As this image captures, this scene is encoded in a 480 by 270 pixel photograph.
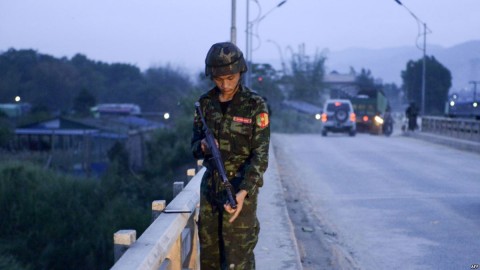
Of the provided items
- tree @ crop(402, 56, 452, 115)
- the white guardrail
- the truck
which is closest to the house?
the truck

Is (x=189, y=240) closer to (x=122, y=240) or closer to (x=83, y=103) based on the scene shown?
(x=122, y=240)

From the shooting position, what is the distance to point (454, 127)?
3228cm

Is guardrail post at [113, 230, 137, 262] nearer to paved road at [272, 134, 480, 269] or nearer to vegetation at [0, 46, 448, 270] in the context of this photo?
paved road at [272, 134, 480, 269]

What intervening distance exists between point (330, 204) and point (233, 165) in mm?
9054

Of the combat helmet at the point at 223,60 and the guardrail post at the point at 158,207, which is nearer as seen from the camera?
the combat helmet at the point at 223,60

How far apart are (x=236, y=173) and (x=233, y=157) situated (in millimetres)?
101

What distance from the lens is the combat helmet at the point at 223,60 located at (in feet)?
15.5

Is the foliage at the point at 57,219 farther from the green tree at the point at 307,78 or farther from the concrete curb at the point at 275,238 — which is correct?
the green tree at the point at 307,78

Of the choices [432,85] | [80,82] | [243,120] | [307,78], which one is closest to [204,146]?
[243,120]

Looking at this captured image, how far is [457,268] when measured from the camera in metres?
8.20

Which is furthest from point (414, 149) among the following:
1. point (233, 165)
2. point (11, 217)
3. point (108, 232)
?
point (233, 165)

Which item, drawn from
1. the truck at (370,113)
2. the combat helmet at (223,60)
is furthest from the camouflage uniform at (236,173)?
the truck at (370,113)

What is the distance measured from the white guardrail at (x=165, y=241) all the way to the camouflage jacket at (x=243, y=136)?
504mm

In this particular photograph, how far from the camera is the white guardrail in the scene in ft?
12.9
